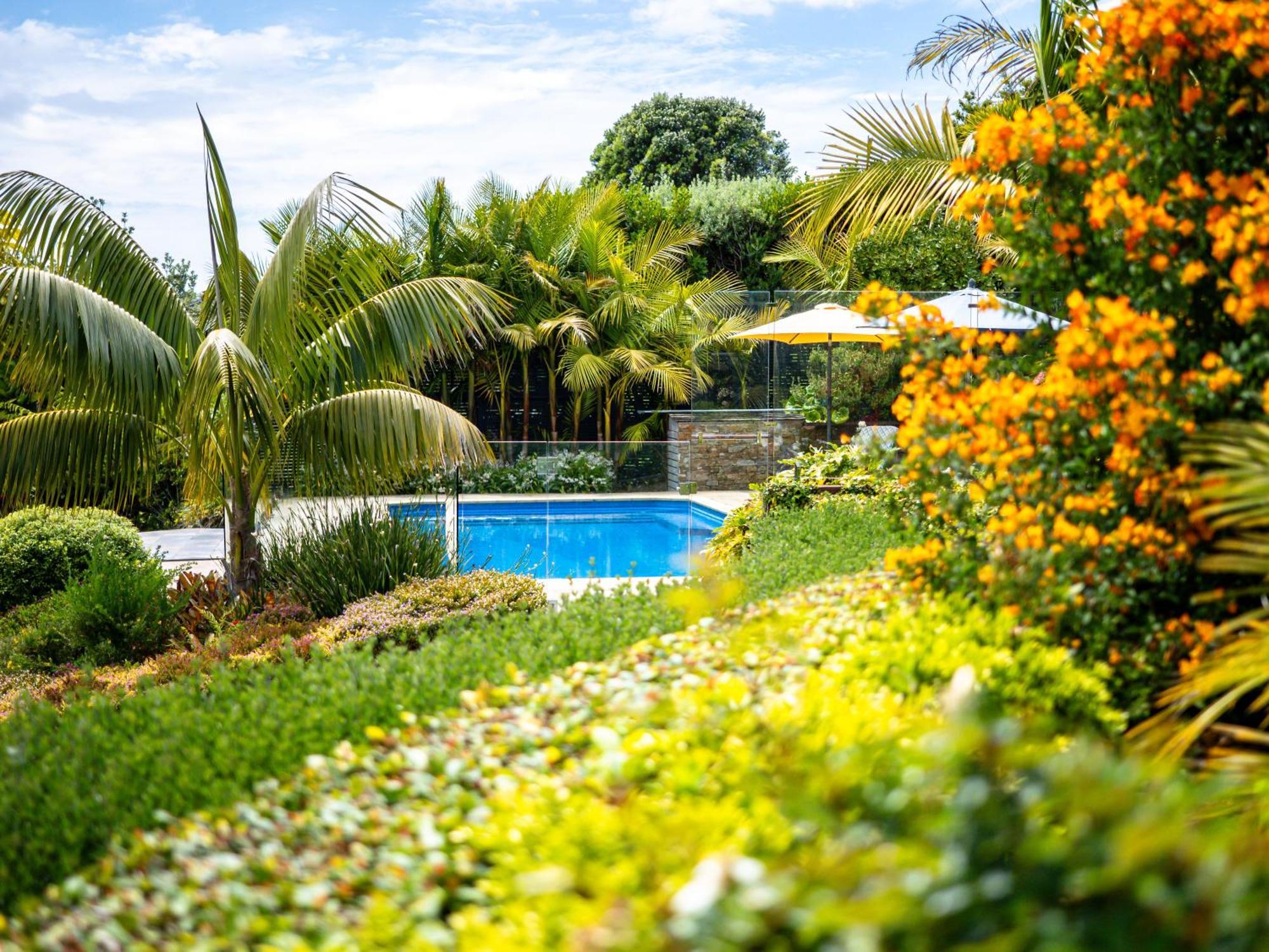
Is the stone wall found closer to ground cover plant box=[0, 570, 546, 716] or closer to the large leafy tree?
ground cover plant box=[0, 570, 546, 716]

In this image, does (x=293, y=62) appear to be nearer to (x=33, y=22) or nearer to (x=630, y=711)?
(x=33, y=22)

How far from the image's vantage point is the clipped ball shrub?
28.9 ft

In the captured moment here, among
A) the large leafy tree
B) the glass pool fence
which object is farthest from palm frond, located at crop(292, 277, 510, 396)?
the large leafy tree

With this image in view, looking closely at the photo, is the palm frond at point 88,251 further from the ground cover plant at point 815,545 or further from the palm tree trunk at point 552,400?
the palm tree trunk at point 552,400

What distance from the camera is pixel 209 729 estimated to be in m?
3.10

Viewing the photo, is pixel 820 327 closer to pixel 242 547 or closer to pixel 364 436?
pixel 364 436

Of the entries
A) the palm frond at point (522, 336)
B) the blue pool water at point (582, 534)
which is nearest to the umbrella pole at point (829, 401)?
the blue pool water at point (582, 534)

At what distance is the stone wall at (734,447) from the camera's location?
1369 centimetres

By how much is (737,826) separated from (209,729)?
1892mm

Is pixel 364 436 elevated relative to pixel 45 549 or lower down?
elevated

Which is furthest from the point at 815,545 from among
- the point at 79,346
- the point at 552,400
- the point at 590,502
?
the point at 552,400

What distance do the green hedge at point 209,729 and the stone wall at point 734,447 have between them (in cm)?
952

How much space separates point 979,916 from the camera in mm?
1352

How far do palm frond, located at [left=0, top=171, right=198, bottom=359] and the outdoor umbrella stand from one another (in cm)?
773
